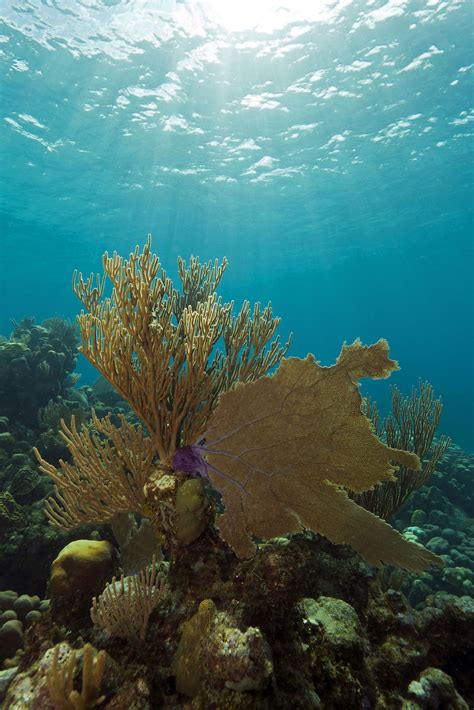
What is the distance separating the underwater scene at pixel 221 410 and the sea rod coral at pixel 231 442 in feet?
0.08

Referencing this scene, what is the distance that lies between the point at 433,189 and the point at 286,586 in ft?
120

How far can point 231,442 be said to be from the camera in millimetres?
3654

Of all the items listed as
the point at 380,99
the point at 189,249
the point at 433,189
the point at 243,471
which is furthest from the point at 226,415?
the point at 189,249

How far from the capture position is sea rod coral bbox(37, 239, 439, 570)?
3.36 meters

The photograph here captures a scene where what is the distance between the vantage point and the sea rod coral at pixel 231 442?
336cm

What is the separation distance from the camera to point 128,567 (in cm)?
440

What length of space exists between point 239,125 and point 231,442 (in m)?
23.2

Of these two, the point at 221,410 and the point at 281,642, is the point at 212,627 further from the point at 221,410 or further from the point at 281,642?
the point at 221,410

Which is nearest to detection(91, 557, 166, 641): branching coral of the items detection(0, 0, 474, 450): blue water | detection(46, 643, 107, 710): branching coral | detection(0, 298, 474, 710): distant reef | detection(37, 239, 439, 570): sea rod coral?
detection(0, 298, 474, 710): distant reef

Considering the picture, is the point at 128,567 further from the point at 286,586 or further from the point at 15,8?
the point at 15,8

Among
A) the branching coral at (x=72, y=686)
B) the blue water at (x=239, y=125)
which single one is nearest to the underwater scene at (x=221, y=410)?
the branching coral at (x=72, y=686)

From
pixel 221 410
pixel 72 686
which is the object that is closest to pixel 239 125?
pixel 221 410

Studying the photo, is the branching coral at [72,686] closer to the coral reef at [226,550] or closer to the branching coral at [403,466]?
the coral reef at [226,550]

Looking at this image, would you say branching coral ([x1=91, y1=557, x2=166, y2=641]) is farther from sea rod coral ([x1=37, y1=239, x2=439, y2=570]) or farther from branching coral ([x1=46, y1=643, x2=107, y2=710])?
branching coral ([x1=46, y1=643, x2=107, y2=710])
